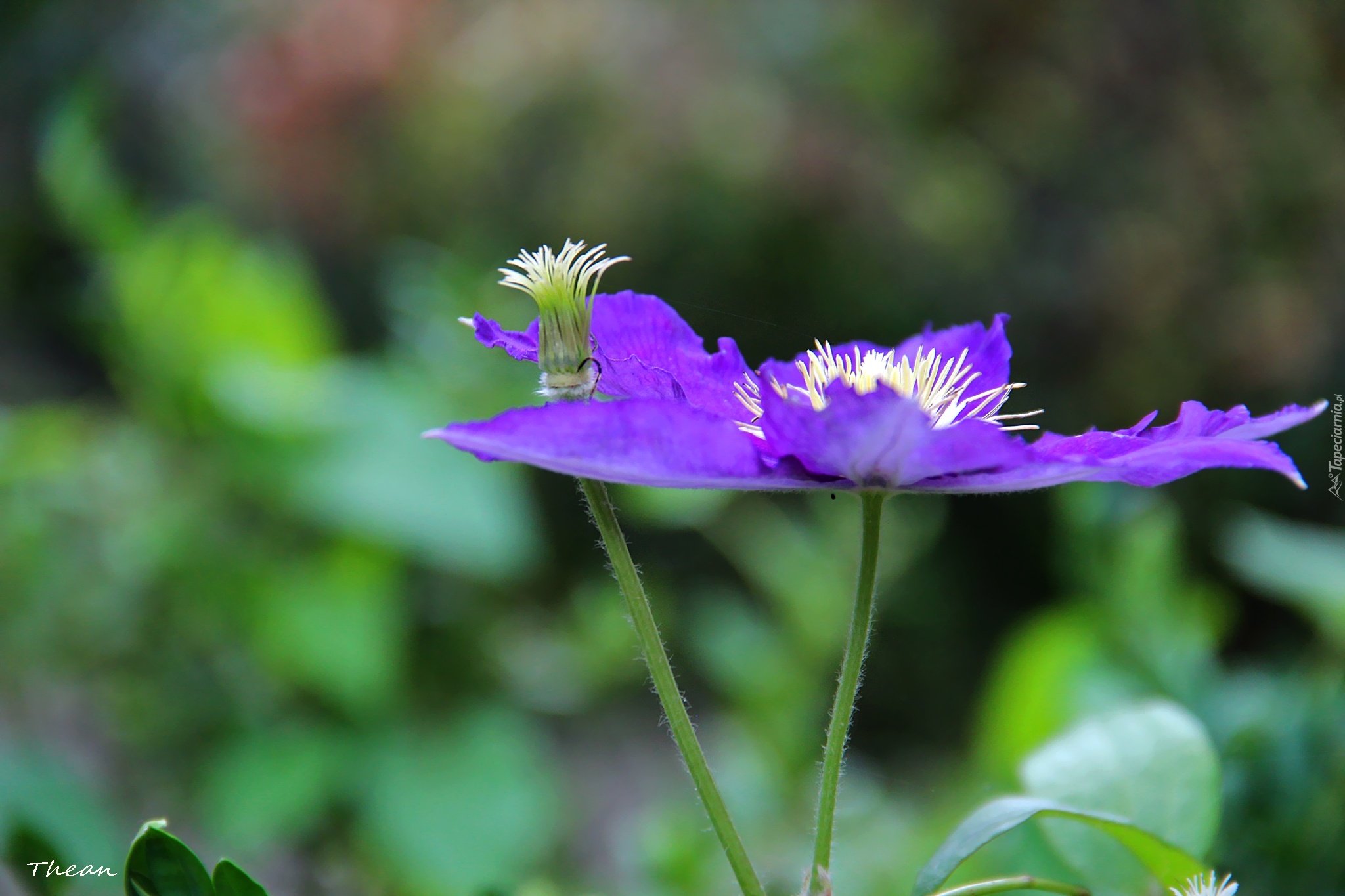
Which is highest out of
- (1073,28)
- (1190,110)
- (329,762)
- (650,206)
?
(1073,28)

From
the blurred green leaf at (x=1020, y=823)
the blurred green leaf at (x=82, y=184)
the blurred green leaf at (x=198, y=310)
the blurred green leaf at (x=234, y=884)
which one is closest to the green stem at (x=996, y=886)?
the blurred green leaf at (x=1020, y=823)

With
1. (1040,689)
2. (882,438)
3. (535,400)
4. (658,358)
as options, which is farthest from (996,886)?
(535,400)

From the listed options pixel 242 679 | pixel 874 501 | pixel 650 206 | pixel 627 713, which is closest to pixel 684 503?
pixel 242 679

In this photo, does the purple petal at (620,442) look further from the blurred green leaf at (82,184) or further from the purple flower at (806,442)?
the blurred green leaf at (82,184)

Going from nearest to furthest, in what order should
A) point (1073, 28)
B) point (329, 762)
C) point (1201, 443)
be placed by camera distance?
point (1201, 443) < point (329, 762) < point (1073, 28)

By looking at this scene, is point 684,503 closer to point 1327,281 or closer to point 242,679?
point 242,679
